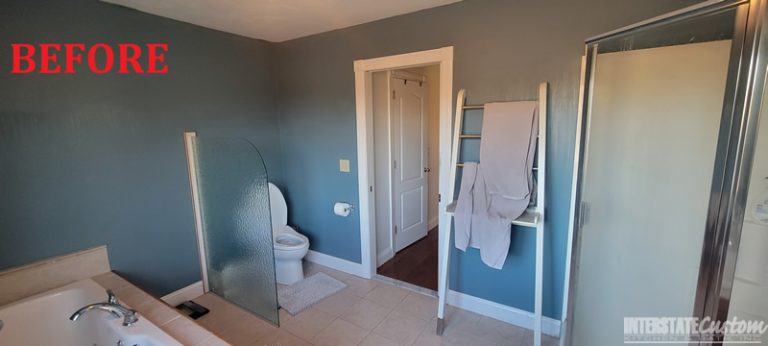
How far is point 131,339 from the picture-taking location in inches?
61.1

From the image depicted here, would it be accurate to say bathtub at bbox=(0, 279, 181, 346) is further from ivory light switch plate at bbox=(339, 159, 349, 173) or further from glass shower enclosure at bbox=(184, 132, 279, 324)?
ivory light switch plate at bbox=(339, 159, 349, 173)

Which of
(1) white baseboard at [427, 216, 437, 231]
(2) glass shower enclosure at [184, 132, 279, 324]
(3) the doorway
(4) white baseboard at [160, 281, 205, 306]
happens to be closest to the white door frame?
(3) the doorway

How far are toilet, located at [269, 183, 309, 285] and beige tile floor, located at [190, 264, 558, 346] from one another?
44 centimetres

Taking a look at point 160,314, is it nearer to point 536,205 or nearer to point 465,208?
point 465,208

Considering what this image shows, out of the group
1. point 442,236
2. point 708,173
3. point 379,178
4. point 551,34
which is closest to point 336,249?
point 379,178

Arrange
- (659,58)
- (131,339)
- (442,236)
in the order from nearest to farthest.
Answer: (659,58)
(131,339)
(442,236)

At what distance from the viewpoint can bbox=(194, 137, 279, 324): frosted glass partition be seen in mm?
1940

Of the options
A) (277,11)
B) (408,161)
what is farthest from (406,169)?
(277,11)

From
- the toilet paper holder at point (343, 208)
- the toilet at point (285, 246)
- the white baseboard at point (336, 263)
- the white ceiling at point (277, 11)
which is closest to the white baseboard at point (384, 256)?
the white baseboard at point (336, 263)

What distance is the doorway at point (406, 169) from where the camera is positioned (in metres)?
3.01

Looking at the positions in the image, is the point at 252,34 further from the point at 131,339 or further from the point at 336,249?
the point at 131,339

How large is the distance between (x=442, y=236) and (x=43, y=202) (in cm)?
256

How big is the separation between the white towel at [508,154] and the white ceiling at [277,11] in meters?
0.86

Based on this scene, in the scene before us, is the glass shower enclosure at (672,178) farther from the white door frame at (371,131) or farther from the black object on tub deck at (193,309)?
the black object on tub deck at (193,309)
